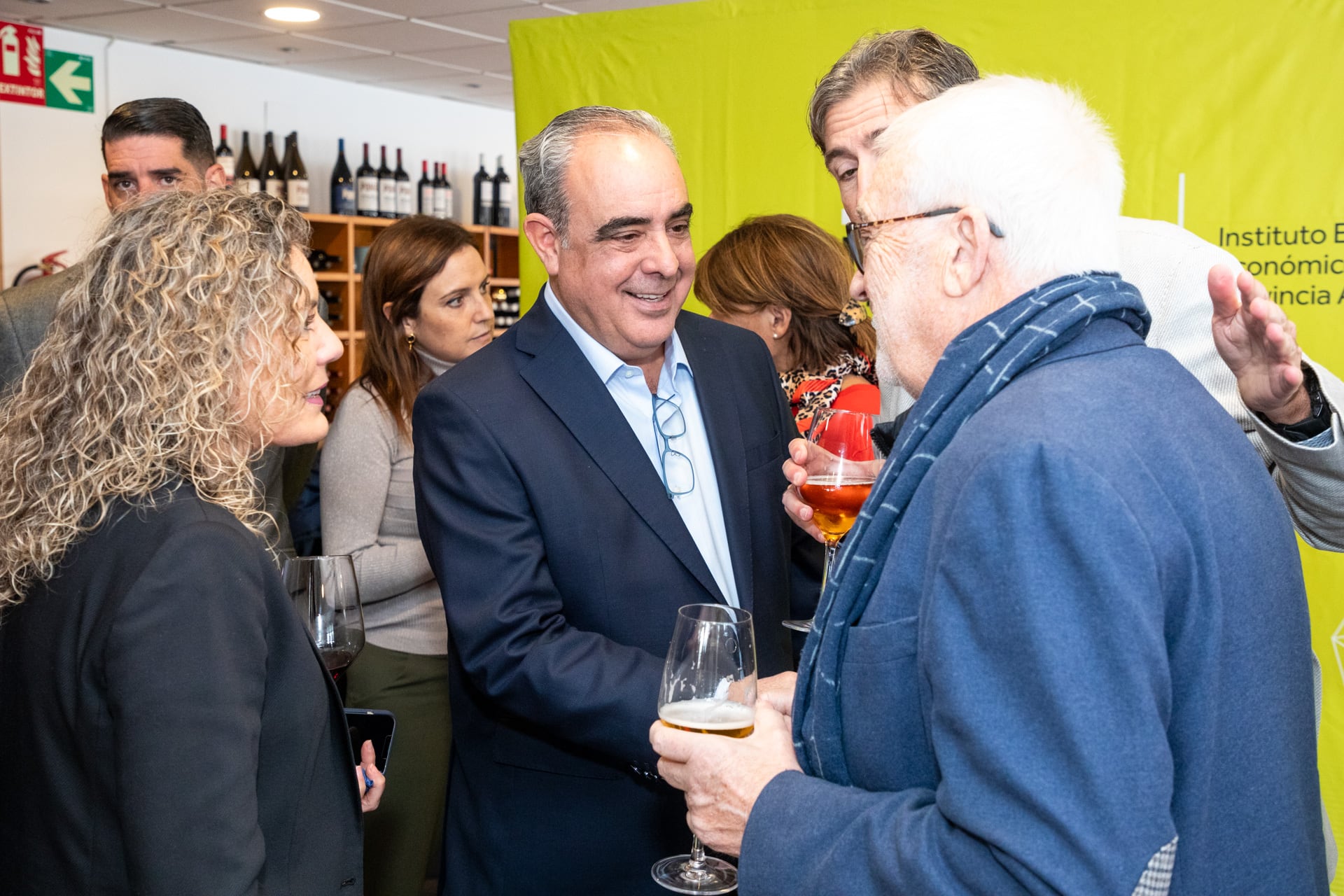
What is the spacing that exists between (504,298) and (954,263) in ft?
22.7

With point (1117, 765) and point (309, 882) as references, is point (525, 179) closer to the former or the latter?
point (309, 882)

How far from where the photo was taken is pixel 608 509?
1.78m

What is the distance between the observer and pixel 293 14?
19.4ft

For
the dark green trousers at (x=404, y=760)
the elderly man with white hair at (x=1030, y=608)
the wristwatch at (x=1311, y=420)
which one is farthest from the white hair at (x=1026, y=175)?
the dark green trousers at (x=404, y=760)

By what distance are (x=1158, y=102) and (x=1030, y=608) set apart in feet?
10.6

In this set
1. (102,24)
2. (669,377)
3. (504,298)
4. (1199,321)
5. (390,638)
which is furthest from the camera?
(504,298)

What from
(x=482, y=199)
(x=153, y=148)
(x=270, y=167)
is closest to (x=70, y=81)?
(x=270, y=167)

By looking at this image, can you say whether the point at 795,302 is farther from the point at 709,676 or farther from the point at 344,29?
the point at 344,29

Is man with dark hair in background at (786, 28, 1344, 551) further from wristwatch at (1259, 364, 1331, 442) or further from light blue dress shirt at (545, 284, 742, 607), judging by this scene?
light blue dress shirt at (545, 284, 742, 607)

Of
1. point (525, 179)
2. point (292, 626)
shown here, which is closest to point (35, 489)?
point (292, 626)

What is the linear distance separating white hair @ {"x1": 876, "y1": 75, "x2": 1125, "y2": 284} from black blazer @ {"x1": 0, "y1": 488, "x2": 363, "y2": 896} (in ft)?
2.78

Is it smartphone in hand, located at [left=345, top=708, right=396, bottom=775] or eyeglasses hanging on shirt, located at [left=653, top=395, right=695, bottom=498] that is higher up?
eyeglasses hanging on shirt, located at [left=653, top=395, right=695, bottom=498]

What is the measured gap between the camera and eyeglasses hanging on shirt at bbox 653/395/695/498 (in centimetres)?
196

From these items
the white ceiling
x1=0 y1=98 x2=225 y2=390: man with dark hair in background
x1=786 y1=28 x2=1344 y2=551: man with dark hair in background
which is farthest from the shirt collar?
the white ceiling
